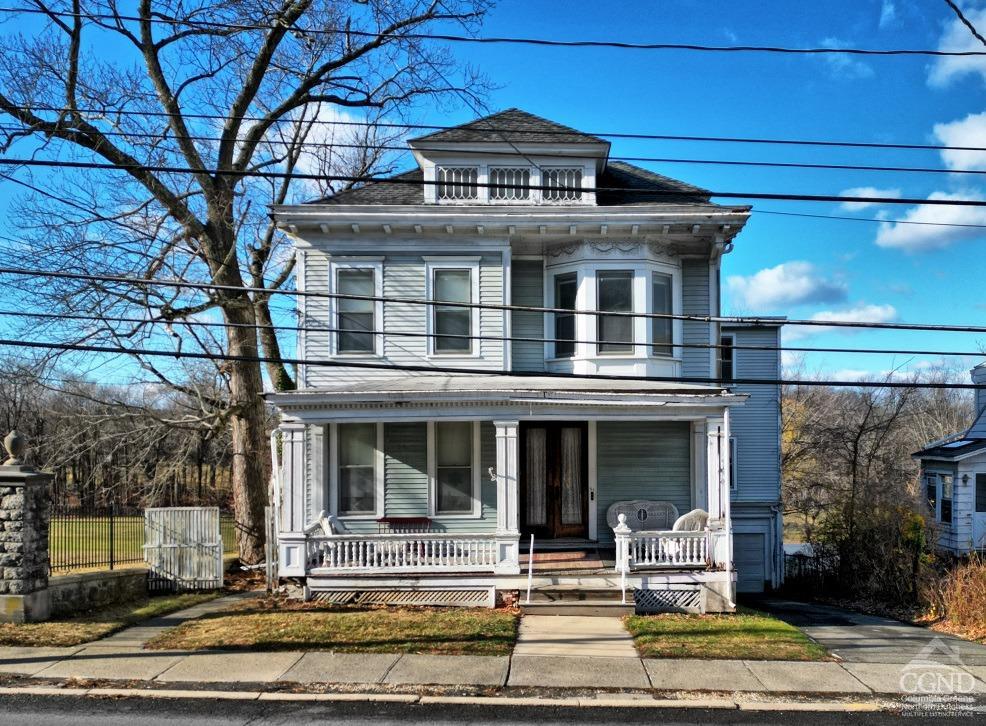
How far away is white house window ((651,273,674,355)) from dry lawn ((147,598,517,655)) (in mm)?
6220

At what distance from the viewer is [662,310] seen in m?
14.4

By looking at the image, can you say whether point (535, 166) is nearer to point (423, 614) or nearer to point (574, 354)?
point (574, 354)

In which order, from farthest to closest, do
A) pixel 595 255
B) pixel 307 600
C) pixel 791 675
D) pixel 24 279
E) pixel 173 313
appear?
pixel 173 313 < pixel 24 279 < pixel 595 255 < pixel 307 600 < pixel 791 675

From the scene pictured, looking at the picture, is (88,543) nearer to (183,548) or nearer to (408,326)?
(183,548)

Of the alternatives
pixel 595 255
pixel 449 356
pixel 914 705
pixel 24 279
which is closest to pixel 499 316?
pixel 449 356

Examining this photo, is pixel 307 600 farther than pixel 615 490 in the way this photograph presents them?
No

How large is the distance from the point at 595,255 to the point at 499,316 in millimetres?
2292

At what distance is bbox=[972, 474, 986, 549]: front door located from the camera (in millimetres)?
21391

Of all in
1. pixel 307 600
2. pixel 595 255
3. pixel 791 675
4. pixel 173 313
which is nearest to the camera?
pixel 791 675

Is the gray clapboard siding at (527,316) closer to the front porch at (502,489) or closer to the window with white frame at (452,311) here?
the window with white frame at (452,311)

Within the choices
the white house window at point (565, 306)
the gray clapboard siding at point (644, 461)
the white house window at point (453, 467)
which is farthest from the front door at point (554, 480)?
the white house window at point (565, 306)

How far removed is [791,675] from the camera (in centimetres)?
860

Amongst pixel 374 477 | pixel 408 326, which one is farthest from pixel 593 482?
pixel 408 326

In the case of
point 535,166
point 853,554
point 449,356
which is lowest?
point 853,554
